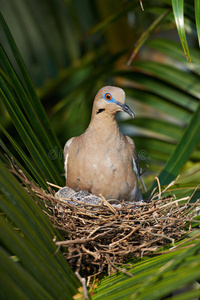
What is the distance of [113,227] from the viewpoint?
248cm

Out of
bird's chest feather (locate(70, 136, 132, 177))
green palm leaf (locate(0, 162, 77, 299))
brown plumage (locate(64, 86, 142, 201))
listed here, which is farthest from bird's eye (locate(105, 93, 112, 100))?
green palm leaf (locate(0, 162, 77, 299))

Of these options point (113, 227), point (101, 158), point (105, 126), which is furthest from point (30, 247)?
point (105, 126)

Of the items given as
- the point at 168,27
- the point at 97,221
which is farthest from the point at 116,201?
A: the point at 168,27

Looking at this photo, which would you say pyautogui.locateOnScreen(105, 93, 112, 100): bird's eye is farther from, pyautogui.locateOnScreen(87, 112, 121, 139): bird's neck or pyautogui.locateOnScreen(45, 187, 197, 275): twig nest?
pyautogui.locateOnScreen(45, 187, 197, 275): twig nest

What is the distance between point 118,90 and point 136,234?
1.13 metres

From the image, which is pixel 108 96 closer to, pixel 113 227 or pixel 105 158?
pixel 105 158

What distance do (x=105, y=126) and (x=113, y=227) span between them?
3.04 feet

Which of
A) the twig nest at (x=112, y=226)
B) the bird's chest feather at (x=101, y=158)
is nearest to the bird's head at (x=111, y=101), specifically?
the bird's chest feather at (x=101, y=158)

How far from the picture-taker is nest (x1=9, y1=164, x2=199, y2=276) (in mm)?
2227

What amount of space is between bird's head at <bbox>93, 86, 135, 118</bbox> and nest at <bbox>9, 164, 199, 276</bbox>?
757 mm

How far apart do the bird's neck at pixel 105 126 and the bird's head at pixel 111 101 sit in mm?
38

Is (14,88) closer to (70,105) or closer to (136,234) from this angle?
(136,234)

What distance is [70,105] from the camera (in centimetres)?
399

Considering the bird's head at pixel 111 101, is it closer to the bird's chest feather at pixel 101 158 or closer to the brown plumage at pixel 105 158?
the brown plumage at pixel 105 158
